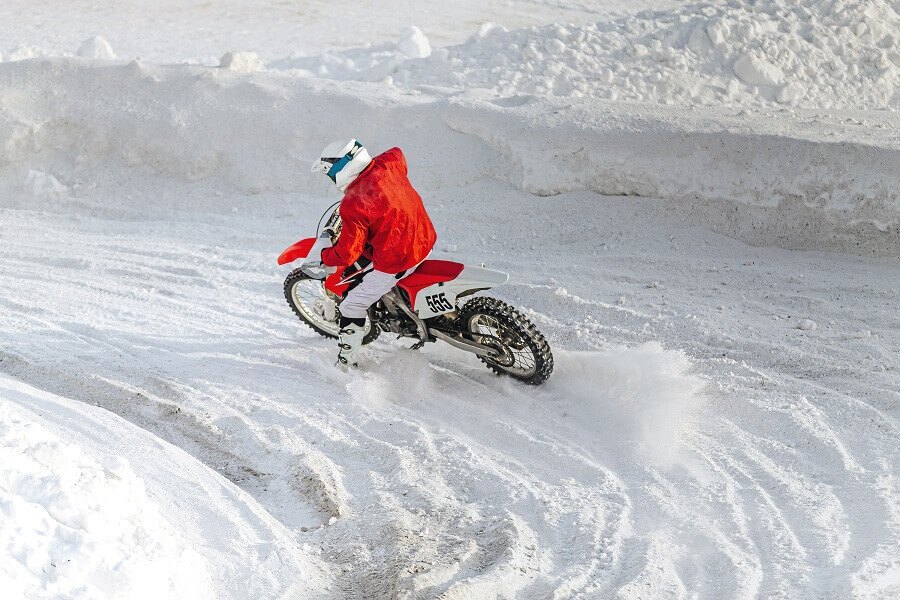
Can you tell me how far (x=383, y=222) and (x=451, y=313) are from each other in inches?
36.8

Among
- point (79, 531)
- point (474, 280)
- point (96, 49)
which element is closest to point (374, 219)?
point (474, 280)

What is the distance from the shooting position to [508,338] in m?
6.47

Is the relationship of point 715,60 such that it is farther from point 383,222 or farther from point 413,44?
point 383,222

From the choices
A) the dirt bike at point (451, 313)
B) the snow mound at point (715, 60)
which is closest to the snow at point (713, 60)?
the snow mound at point (715, 60)

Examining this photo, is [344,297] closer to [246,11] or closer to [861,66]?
[861,66]

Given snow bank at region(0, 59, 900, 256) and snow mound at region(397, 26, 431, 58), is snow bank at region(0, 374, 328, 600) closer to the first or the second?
snow bank at region(0, 59, 900, 256)

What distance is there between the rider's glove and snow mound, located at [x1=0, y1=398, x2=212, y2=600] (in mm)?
2073

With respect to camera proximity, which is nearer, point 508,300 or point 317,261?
point 317,261

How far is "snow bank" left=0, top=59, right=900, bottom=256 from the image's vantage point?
27.8 ft

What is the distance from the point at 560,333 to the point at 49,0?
47.0 ft

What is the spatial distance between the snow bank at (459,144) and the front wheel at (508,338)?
9.96 ft

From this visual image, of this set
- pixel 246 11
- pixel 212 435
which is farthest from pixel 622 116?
pixel 246 11

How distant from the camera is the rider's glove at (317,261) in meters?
6.26

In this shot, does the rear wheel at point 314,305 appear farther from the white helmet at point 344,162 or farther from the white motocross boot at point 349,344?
the white helmet at point 344,162
